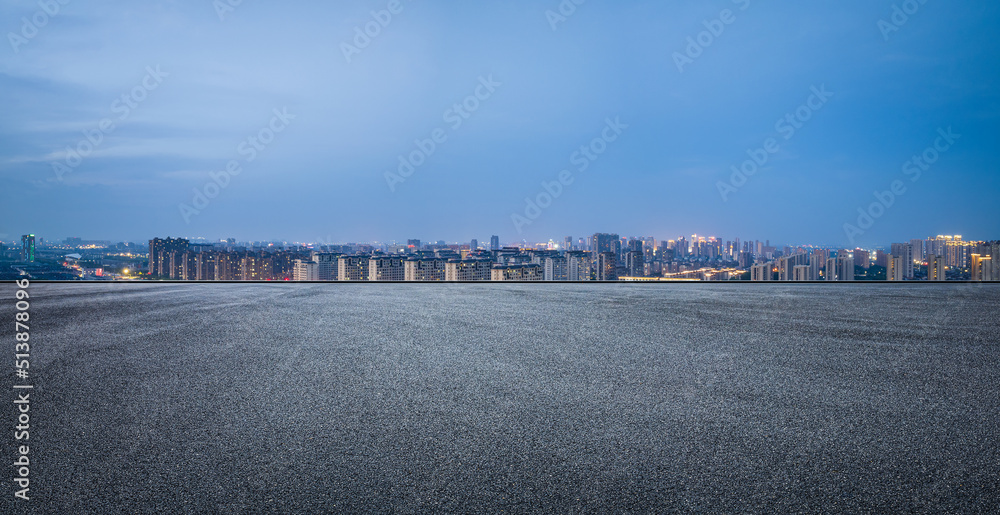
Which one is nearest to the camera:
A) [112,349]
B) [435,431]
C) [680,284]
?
[435,431]

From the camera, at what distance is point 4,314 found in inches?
→ 238

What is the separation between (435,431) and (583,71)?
27.4 meters

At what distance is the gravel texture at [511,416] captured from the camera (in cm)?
178

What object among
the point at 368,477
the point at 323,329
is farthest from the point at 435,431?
the point at 323,329

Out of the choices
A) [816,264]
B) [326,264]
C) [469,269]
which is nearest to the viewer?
[816,264]

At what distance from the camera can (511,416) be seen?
8.30ft

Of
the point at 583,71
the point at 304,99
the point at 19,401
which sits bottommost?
the point at 19,401

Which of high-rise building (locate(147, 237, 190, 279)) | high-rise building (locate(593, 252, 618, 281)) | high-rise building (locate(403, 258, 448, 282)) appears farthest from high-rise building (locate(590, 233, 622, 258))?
high-rise building (locate(147, 237, 190, 279))

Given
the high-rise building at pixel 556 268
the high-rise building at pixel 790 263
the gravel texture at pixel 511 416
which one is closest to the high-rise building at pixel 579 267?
the high-rise building at pixel 556 268

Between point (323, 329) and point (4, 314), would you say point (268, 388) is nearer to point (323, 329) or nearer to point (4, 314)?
point (323, 329)

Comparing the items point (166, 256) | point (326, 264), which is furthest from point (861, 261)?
point (166, 256)

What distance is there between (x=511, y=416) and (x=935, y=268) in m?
12.4

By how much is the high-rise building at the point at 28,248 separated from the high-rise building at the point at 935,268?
20925mm

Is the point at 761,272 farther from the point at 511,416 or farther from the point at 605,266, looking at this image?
the point at 511,416
